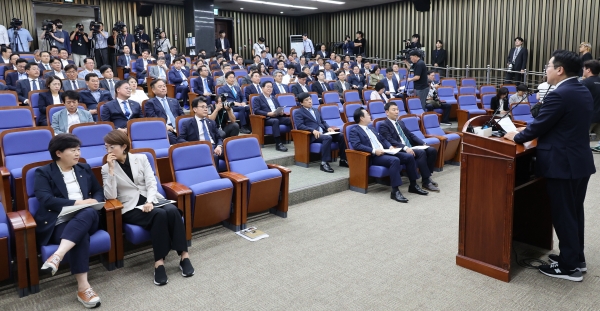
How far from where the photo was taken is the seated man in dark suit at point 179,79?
24.6ft

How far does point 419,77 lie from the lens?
23.2 ft

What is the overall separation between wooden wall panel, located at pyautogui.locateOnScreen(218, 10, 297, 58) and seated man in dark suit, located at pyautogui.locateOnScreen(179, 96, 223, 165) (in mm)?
10528

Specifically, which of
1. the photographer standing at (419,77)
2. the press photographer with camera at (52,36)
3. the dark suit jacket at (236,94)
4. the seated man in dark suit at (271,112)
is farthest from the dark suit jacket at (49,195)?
the press photographer with camera at (52,36)

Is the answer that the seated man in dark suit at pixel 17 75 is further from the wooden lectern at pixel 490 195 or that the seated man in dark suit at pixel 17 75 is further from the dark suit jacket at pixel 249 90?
the wooden lectern at pixel 490 195

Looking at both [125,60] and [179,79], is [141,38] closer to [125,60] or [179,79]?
[125,60]

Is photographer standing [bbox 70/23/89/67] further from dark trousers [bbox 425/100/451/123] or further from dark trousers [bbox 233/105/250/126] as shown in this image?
dark trousers [bbox 425/100/451/123]

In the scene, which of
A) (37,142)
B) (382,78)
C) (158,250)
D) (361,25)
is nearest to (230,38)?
(361,25)

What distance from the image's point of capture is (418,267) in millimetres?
2766

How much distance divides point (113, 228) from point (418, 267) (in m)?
1.90

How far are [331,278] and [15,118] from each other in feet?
10.4

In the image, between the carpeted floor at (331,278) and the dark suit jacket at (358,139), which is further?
the dark suit jacket at (358,139)

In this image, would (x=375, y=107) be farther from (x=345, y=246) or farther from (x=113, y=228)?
(x=113, y=228)

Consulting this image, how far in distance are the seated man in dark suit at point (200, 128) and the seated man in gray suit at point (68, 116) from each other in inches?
35.8

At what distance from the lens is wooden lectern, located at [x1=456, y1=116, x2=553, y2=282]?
2443 millimetres
